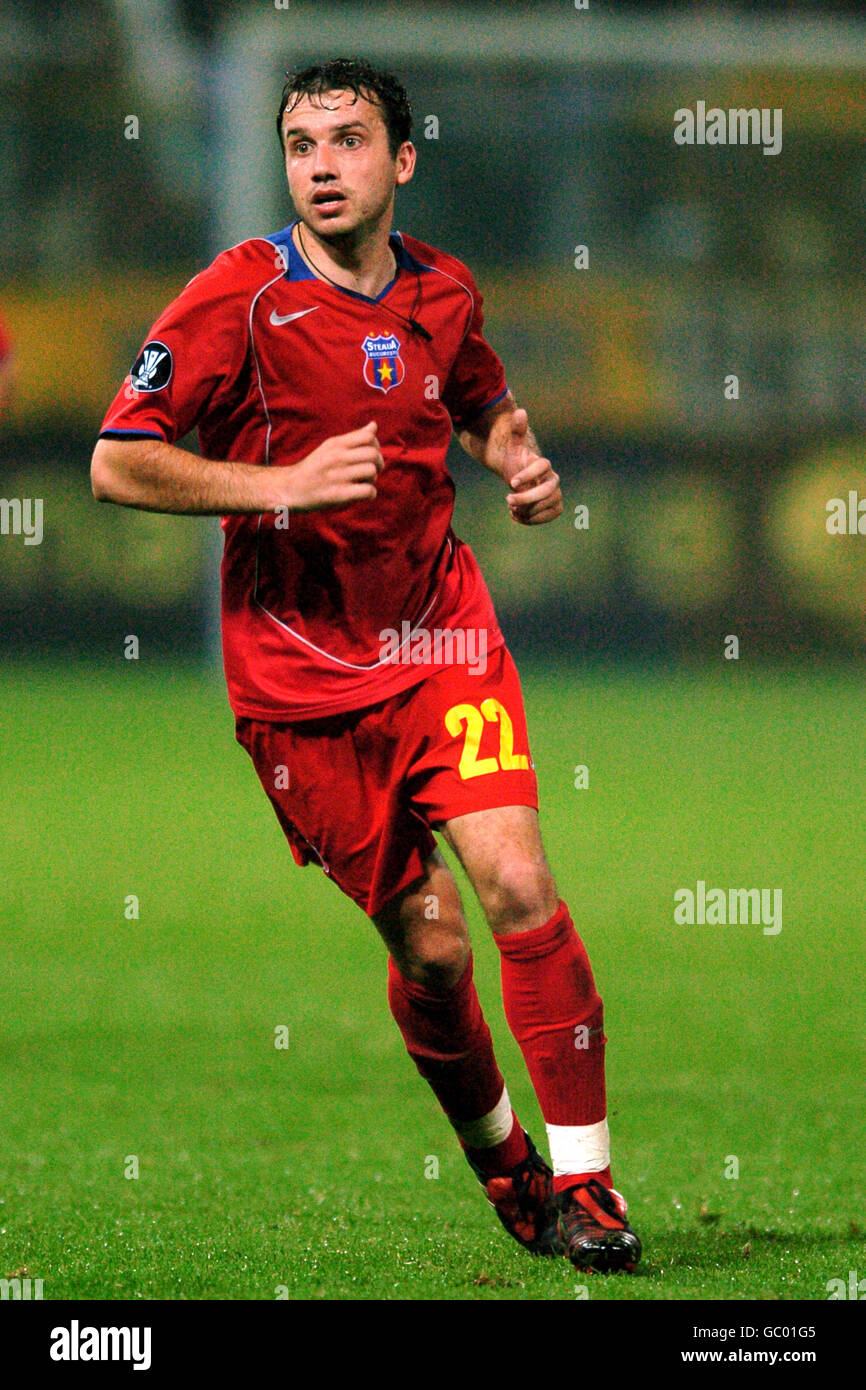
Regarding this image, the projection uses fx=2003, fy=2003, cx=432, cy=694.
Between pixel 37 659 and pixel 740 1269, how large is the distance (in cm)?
1584

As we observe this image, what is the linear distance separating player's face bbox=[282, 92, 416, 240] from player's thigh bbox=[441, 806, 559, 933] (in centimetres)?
123

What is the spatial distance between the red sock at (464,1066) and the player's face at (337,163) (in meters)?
1.55

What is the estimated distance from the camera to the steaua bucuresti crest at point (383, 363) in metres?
4.09

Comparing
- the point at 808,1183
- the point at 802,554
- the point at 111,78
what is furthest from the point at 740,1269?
the point at 111,78

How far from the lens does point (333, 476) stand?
12.1 feet

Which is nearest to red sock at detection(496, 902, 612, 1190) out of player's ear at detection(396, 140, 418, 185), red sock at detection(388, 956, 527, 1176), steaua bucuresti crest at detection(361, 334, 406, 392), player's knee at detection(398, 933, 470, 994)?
player's knee at detection(398, 933, 470, 994)

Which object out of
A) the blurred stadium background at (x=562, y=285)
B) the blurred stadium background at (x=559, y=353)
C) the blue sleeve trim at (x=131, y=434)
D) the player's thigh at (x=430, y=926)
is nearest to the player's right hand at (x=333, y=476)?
the blue sleeve trim at (x=131, y=434)

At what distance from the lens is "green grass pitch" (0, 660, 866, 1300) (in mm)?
4082

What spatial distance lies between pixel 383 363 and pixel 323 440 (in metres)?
0.21

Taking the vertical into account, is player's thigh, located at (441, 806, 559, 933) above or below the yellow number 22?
below

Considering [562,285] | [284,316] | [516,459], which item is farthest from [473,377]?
[562,285]

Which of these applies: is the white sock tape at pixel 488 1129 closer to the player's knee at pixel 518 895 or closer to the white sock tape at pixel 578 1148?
the white sock tape at pixel 578 1148

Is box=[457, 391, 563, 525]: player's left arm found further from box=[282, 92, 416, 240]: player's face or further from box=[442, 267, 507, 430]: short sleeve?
box=[282, 92, 416, 240]: player's face

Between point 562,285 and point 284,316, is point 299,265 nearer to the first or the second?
point 284,316
